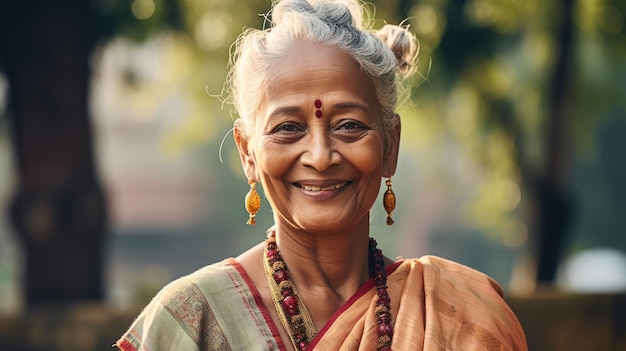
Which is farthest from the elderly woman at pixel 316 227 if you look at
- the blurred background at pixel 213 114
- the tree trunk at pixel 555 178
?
the tree trunk at pixel 555 178

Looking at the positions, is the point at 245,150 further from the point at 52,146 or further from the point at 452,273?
the point at 52,146

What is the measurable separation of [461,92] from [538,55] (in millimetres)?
1202

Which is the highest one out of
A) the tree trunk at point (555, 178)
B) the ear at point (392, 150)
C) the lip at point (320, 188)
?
the ear at point (392, 150)

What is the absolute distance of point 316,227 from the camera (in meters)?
3.29

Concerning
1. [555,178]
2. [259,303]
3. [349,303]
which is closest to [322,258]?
[349,303]

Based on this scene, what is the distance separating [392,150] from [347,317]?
606 millimetres

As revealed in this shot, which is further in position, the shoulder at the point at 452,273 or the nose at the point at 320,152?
the shoulder at the point at 452,273

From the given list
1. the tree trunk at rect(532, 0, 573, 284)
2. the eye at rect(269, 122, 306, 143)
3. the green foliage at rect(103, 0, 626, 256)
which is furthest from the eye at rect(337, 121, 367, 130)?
the tree trunk at rect(532, 0, 573, 284)

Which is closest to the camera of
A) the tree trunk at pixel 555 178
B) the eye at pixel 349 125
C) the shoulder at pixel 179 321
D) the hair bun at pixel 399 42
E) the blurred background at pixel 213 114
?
the shoulder at pixel 179 321

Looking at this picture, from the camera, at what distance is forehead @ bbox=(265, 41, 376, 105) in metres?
3.26

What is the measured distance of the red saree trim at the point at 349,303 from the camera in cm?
325

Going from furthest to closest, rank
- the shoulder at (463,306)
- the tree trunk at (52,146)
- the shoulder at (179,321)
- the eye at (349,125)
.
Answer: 1. the tree trunk at (52,146)
2. the shoulder at (463,306)
3. the eye at (349,125)
4. the shoulder at (179,321)

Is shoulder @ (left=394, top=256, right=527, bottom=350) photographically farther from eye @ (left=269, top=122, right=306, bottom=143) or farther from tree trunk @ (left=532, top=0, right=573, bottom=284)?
tree trunk @ (left=532, top=0, right=573, bottom=284)

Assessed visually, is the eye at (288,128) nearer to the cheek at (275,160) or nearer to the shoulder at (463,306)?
the cheek at (275,160)
